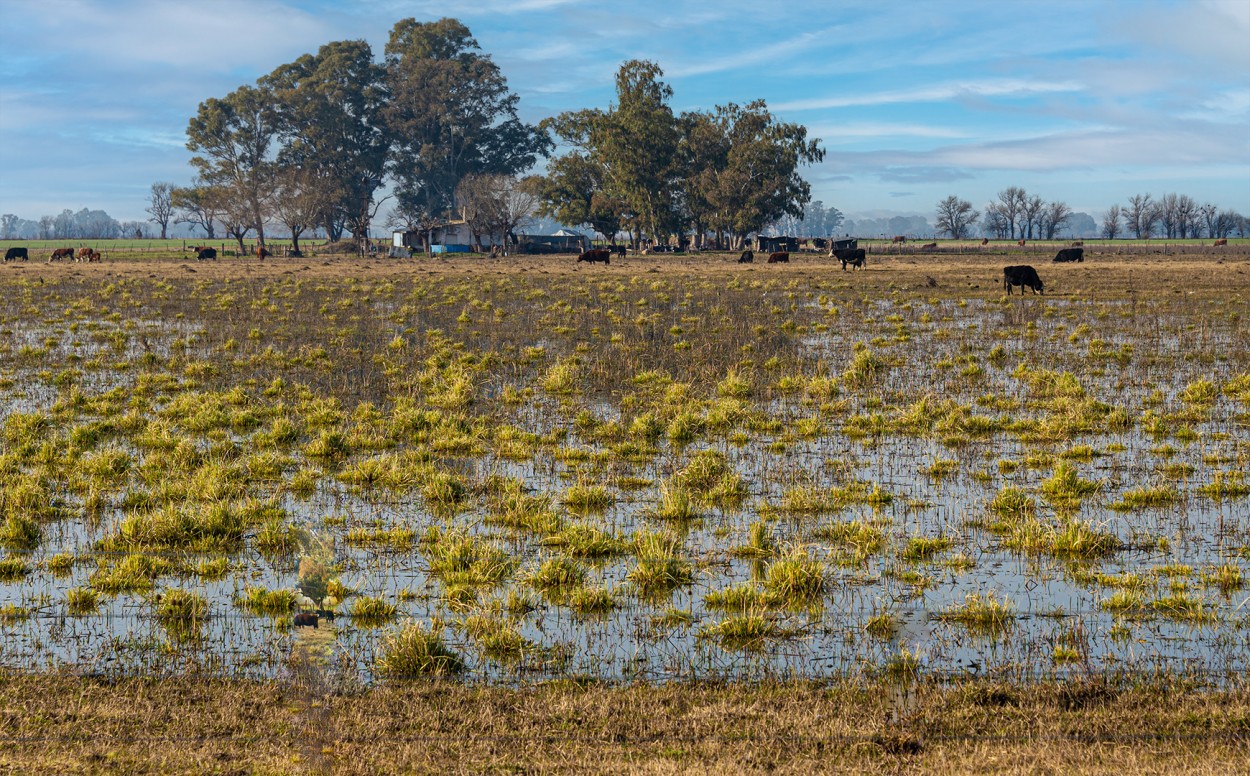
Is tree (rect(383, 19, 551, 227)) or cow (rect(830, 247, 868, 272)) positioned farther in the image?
tree (rect(383, 19, 551, 227))

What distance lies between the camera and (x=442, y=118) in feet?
409

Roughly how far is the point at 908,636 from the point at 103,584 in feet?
19.8

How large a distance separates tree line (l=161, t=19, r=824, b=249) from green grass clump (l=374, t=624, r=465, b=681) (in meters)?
97.2

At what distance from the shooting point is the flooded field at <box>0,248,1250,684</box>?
7449mm

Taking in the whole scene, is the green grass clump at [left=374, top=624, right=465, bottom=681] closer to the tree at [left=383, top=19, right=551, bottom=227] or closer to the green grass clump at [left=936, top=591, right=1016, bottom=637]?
the green grass clump at [left=936, top=591, right=1016, bottom=637]

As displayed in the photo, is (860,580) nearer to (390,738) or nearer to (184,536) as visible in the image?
(390,738)

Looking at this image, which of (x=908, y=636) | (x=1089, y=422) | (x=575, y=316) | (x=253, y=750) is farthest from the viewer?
(x=575, y=316)

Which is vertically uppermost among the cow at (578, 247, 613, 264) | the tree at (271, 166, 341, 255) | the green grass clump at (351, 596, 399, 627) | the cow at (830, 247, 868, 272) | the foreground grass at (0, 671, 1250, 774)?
the tree at (271, 166, 341, 255)

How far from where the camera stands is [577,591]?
327 inches

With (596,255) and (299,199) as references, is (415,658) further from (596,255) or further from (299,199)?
(299,199)

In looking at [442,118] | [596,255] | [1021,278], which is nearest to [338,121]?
[442,118]

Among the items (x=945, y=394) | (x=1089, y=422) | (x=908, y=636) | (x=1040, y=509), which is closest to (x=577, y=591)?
(x=908, y=636)

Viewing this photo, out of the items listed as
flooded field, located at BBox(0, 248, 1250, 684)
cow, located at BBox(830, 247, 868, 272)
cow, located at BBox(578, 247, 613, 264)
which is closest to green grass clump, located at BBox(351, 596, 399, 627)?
flooded field, located at BBox(0, 248, 1250, 684)

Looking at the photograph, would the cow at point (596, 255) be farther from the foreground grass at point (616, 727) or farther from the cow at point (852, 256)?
the foreground grass at point (616, 727)
